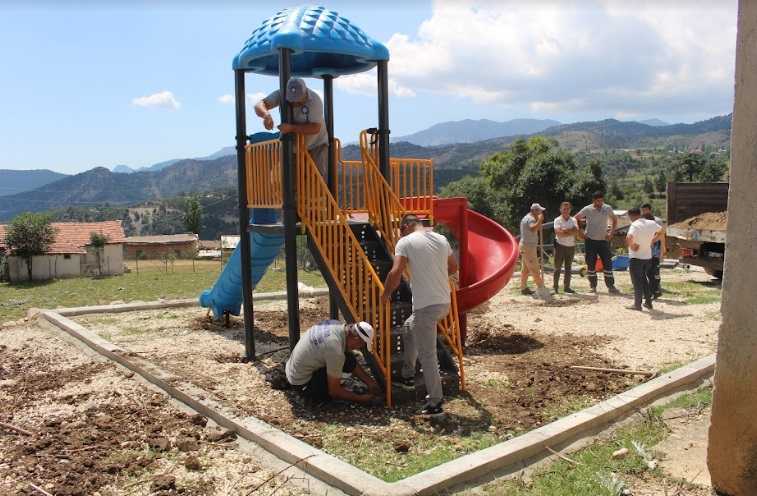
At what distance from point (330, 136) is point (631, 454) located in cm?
585

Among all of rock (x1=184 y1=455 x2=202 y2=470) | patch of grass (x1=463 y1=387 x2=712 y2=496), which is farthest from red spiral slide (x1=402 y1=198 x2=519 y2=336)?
rock (x1=184 y1=455 x2=202 y2=470)

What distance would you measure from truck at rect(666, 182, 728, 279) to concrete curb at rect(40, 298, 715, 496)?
832cm

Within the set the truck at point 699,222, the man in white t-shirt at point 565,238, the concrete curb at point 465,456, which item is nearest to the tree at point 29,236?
the man in white t-shirt at point 565,238

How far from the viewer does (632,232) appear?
1093 cm

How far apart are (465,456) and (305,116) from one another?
14.2 feet

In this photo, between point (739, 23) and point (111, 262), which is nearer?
point (739, 23)

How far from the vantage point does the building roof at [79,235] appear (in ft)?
155

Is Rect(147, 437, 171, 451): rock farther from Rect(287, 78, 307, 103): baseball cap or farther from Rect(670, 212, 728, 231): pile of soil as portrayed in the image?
Rect(670, 212, 728, 231): pile of soil

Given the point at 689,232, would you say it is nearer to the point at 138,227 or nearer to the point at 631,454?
the point at 631,454

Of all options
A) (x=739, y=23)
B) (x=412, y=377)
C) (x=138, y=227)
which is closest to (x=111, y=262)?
(x=412, y=377)

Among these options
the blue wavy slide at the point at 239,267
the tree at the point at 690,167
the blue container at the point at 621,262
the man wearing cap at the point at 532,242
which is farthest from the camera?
the tree at the point at 690,167

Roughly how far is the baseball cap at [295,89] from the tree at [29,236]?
107 ft

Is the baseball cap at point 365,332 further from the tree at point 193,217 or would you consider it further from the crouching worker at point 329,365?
the tree at point 193,217

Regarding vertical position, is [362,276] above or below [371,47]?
below
